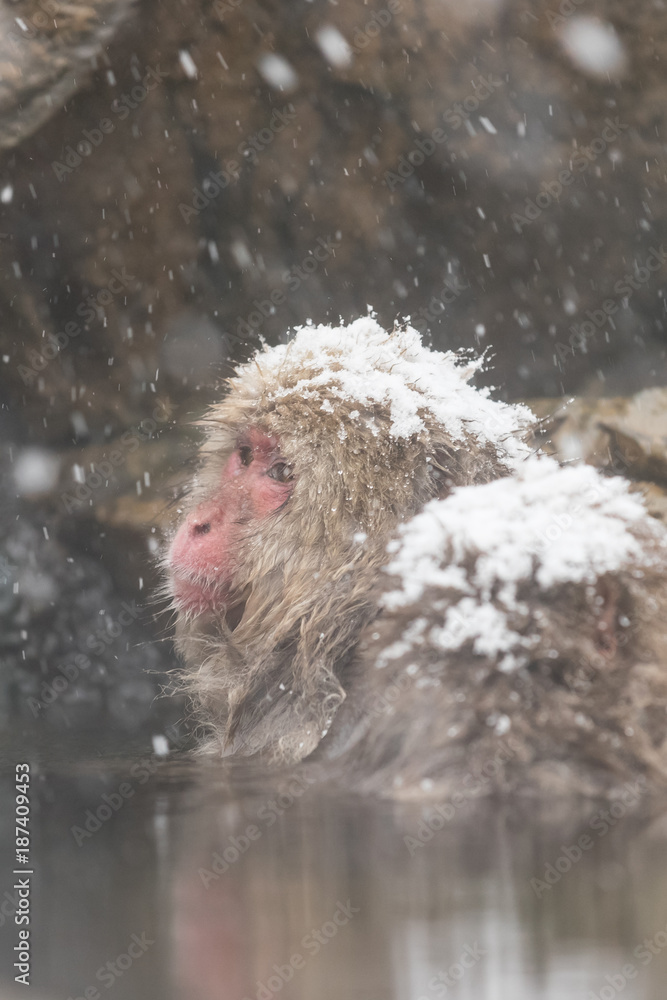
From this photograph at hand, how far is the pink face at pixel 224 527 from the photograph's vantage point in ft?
8.27

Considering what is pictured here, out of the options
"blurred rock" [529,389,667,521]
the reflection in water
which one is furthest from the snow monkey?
"blurred rock" [529,389,667,521]

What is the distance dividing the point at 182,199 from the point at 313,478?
206 cm

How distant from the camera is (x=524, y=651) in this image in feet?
5.73

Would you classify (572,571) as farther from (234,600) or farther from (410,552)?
(234,600)

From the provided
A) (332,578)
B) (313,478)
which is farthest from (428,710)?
(313,478)

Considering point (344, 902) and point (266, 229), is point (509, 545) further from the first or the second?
point (266, 229)

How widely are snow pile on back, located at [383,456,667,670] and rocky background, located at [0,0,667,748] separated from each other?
5.74 feet

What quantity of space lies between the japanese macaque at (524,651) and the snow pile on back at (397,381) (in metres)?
0.53

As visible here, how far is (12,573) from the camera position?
13.9ft

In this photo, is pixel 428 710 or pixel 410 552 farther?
pixel 410 552

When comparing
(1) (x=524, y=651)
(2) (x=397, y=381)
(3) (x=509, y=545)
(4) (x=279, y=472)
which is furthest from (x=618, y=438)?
(1) (x=524, y=651)

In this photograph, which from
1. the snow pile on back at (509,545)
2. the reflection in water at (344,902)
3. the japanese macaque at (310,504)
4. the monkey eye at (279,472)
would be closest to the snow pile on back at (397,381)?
the japanese macaque at (310,504)

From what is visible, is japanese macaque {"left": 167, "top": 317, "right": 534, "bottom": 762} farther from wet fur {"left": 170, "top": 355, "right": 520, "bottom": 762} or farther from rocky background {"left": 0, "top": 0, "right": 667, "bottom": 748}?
rocky background {"left": 0, "top": 0, "right": 667, "bottom": 748}

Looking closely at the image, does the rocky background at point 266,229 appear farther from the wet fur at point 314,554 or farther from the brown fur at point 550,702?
the brown fur at point 550,702
